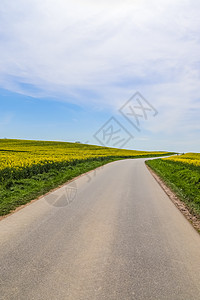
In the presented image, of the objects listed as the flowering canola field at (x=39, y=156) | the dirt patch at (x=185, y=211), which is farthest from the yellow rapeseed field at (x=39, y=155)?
the dirt patch at (x=185, y=211)

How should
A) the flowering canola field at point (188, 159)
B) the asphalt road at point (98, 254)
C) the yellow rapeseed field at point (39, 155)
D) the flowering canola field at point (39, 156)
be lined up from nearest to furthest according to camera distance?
the asphalt road at point (98, 254), the flowering canola field at point (39, 156), the yellow rapeseed field at point (39, 155), the flowering canola field at point (188, 159)

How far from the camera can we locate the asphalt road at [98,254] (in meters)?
3.45

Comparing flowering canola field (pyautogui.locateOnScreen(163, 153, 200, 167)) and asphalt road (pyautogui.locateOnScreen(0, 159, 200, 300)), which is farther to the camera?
flowering canola field (pyautogui.locateOnScreen(163, 153, 200, 167))

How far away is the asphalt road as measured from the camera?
3.45 meters

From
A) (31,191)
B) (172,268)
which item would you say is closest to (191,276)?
(172,268)

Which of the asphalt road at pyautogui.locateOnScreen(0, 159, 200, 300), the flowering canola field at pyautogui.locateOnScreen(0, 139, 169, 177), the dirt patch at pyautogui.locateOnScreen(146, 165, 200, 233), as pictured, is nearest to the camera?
the asphalt road at pyautogui.locateOnScreen(0, 159, 200, 300)

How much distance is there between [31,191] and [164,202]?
5.73 m

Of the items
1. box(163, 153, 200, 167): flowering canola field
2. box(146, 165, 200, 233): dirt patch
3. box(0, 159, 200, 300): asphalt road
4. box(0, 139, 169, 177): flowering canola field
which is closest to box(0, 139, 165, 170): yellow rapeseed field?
box(0, 139, 169, 177): flowering canola field

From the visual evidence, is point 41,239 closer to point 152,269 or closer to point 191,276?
point 152,269

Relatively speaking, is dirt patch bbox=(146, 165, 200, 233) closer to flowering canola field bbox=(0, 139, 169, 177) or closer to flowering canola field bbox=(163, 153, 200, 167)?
flowering canola field bbox=(0, 139, 169, 177)

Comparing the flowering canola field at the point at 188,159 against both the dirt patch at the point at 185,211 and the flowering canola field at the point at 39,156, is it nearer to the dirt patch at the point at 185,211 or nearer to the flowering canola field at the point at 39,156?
the flowering canola field at the point at 39,156

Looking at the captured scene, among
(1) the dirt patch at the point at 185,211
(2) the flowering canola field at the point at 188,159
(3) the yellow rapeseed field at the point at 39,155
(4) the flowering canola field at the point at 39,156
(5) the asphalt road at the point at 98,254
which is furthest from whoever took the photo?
(2) the flowering canola field at the point at 188,159

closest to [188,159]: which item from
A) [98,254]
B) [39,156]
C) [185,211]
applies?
[39,156]

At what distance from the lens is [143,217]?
7188 mm
